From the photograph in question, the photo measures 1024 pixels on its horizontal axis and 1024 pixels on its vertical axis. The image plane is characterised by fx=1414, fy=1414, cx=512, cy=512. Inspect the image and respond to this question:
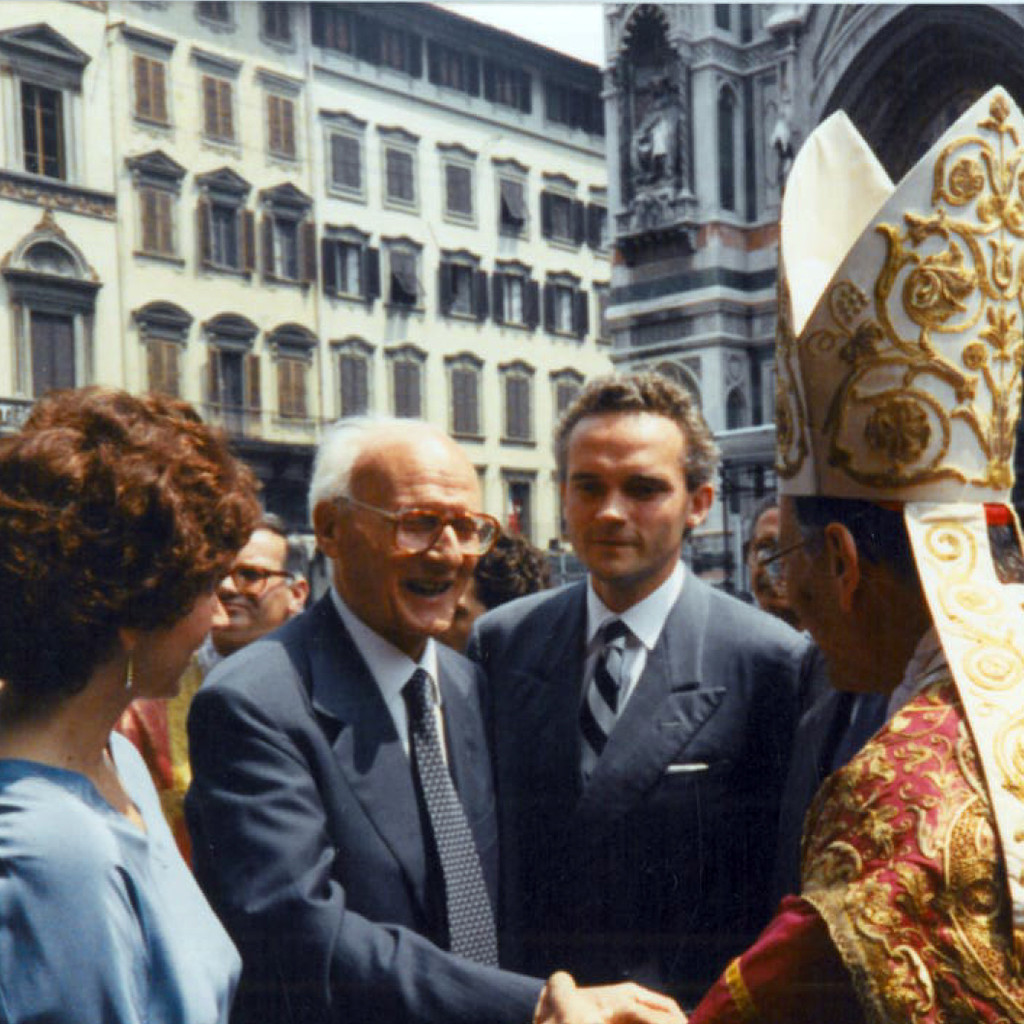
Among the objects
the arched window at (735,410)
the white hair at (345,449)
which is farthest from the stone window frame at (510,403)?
the arched window at (735,410)

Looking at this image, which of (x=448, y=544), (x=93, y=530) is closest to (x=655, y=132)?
(x=448, y=544)

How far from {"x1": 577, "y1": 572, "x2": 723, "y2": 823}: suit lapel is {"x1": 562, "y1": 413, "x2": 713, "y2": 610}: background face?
0.12m

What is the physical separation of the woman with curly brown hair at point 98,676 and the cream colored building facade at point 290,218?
1.91m

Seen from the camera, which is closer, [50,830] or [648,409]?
[50,830]

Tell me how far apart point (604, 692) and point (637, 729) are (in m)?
0.12

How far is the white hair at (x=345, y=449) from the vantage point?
2064 mm

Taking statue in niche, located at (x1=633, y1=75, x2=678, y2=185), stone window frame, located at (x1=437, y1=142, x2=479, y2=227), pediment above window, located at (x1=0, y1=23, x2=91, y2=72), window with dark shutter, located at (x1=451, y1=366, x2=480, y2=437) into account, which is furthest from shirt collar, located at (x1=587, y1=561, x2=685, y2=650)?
statue in niche, located at (x1=633, y1=75, x2=678, y2=185)

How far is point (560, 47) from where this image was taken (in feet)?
12.3

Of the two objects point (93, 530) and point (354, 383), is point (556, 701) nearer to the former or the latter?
point (93, 530)

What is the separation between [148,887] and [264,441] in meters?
3.43

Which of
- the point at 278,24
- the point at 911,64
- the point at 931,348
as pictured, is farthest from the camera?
the point at 911,64

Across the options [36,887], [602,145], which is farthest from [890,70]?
[36,887]

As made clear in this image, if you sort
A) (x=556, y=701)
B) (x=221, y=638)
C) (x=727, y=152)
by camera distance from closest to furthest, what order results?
(x=556, y=701) → (x=221, y=638) → (x=727, y=152)

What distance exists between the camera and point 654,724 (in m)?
2.20
